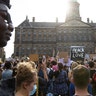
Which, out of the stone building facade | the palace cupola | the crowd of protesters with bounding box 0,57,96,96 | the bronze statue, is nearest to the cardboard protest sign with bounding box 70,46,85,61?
the crowd of protesters with bounding box 0,57,96,96

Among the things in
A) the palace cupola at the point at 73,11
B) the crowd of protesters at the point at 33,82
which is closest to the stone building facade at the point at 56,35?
the palace cupola at the point at 73,11

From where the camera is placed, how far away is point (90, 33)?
86.6 meters

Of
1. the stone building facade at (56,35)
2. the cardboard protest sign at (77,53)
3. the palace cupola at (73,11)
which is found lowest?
the cardboard protest sign at (77,53)

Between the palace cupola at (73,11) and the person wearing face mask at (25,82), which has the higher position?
the palace cupola at (73,11)

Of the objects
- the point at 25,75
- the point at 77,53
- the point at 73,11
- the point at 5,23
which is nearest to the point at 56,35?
the point at 73,11

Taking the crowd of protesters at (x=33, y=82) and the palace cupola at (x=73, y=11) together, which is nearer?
the crowd of protesters at (x=33, y=82)

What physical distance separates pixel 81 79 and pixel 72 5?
3457 inches

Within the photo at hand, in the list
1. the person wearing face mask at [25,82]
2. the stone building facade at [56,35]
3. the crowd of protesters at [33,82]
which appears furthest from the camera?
the stone building facade at [56,35]

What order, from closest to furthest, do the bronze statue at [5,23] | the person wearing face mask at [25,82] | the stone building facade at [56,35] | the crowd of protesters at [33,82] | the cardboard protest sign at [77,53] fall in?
the bronze statue at [5,23] < the crowd of protesters at [33,82] < the person wearing face mask at [25,82] < the cardboard protest sign at [77,53] < the stone building facade at [56,35]

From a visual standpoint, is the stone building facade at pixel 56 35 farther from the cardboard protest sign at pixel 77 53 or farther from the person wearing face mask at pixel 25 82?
the person wearing face mask at pixel 25 82

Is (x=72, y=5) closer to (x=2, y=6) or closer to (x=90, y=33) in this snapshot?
(x=90, y=33)

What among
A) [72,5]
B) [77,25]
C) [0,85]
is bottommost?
[0,85]

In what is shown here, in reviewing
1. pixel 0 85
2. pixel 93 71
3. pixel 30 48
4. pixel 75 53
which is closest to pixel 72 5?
pixel 30 48

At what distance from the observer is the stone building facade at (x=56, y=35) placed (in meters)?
86.2
